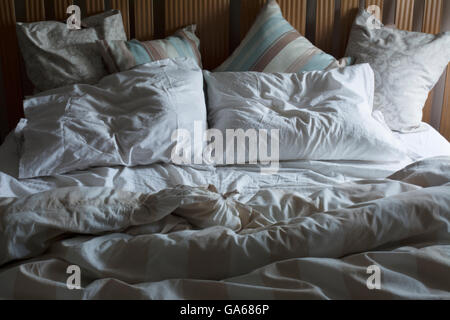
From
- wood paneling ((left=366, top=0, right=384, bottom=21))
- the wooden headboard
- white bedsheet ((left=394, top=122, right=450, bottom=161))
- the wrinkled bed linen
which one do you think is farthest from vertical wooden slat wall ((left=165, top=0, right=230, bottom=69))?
white bedsheet ((left=394, top=122, right=450, bottom=161))

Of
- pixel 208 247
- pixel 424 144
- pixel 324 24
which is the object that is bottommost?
pixel 424 144

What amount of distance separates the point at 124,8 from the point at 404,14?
1296mm

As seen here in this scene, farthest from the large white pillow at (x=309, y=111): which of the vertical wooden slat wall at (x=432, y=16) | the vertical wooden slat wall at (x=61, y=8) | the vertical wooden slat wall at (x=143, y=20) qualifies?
the vertical wooden slat wall at (x=61, y=8)

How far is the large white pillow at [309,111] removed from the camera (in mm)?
1687

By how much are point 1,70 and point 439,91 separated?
81.3 inches

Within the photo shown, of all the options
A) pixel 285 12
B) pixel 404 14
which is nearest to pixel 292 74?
pixel 285 12

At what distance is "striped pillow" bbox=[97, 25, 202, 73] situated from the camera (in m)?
1.88

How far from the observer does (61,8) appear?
207 centimetres

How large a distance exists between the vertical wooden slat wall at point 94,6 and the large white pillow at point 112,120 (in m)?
0.49

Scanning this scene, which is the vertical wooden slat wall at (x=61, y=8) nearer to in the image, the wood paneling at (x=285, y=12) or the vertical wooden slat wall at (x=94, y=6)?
the vertical wooden slat wall at (x=94, y=6)

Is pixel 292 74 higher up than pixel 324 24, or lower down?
lower down

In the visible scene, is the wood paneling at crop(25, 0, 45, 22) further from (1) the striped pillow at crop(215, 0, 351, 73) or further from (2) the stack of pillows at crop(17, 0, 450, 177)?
(1) the striped pillow at crop(215, 0, 351, 73)

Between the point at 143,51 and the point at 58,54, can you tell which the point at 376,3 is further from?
the point at 58,54

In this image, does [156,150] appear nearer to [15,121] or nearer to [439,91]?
[15,121]
